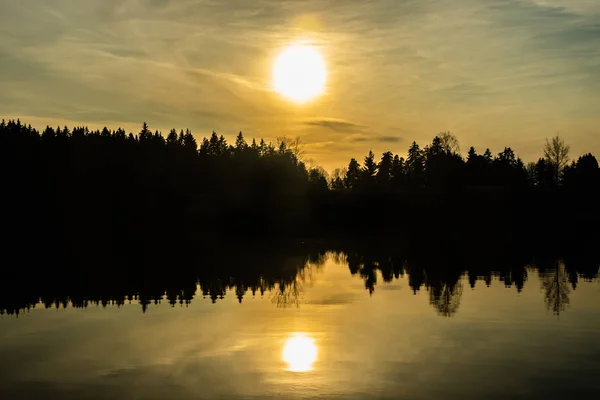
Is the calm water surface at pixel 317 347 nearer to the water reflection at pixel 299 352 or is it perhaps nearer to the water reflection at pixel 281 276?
the water reflection at pixel 299 352

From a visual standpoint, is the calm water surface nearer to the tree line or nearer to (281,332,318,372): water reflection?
(281,332,318,372): water reflection

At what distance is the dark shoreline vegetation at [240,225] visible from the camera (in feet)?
182

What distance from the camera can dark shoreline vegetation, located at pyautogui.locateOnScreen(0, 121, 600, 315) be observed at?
2189 inches

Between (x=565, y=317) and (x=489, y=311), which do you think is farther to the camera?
(x=489, y=311)

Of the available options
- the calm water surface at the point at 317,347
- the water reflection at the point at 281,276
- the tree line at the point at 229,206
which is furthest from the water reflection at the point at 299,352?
the tree line at the point at 229,206

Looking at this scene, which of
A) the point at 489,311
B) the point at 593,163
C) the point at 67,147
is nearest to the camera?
the point at 489,311

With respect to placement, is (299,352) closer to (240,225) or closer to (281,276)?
(281,276)

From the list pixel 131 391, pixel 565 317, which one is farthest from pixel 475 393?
pixel 565 317

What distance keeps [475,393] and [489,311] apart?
1784 cm

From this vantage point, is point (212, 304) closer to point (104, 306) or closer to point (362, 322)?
point (104, 306)

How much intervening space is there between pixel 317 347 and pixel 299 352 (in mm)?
1342

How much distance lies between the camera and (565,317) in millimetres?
37156

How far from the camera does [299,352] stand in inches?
1164

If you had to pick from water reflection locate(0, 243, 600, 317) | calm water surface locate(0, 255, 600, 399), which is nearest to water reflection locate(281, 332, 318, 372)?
calm water surface locate(0, 255, 600, 399)
